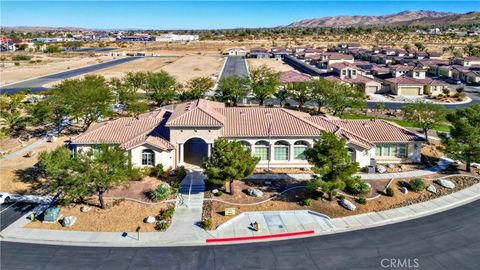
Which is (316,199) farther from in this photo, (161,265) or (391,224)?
(161,265)

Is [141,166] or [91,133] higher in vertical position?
[91,133]

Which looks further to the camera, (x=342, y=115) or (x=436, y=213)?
(x=342, y=115)

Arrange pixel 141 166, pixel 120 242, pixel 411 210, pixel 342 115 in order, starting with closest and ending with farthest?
pixel 120 242
pixel 411 210
pixel 141 166
pixel 342 115

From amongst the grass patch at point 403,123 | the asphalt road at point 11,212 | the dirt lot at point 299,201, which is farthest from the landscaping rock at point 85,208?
the grass patch at point 403,123

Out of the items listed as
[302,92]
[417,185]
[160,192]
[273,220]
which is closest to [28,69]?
[302,92]

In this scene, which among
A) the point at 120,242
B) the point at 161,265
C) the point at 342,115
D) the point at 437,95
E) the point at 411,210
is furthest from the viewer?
the point at 437,95

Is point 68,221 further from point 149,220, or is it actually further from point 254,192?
point 254,192

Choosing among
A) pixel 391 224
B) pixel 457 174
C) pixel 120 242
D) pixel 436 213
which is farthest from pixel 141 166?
pixel 457 174

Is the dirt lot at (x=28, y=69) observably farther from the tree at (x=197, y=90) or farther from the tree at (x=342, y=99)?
the tree at (x=342, y=99)

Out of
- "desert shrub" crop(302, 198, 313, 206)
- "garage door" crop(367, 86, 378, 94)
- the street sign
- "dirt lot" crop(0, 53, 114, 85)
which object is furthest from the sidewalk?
"dirt lot" crop(0, 53, 114, 85)
